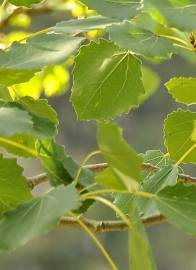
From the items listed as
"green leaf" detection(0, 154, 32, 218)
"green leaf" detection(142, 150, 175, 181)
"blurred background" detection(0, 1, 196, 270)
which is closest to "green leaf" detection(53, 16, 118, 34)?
"green leaf" detection(0, 154, 32, 218)

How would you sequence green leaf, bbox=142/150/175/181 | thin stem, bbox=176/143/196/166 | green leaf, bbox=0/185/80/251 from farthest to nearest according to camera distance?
green leaf, bbox=142/150/175/181 → thin stem, bbox=176/143/196/166 → green leaf, bbox=0/185/80/251

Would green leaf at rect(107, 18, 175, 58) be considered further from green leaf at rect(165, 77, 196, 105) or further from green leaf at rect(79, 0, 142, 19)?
green leaf at rect(165, 77, 196, 105)

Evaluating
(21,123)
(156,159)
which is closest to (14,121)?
(21,123)

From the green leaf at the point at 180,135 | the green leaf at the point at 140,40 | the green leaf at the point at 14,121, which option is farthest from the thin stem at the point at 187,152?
the green leaf at the point at 14,121

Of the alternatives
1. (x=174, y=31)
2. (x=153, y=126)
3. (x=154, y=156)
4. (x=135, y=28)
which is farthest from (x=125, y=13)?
(x=153, y=126)

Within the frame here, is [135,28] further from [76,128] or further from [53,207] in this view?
[76,128]
